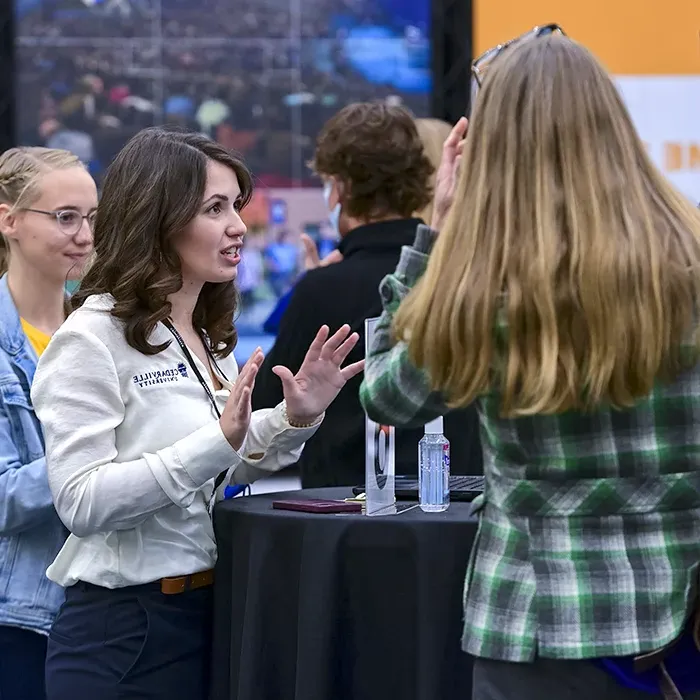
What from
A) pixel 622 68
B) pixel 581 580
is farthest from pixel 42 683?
pixel 622 68

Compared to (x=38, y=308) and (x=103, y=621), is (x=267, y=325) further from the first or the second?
(x=103, y=621)

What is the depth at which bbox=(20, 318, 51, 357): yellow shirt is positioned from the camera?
289cm

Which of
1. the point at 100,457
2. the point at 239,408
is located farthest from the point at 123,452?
the point at 239,408

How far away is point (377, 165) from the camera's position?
3.53m

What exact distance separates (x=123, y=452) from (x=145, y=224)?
44 centimetres

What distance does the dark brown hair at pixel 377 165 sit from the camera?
353cm

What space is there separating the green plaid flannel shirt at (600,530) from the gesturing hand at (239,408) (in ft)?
2.09

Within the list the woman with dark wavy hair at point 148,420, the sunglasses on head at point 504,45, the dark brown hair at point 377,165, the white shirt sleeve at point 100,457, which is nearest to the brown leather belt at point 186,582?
the woman with dark wavy hair at point 148,420

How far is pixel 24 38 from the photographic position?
627 centimetres

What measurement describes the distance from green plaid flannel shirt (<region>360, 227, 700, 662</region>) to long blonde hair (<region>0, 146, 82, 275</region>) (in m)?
1.57

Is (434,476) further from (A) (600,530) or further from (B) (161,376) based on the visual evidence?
(A) (600,530)

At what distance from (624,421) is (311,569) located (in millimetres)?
852

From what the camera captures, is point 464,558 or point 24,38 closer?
point 464,558

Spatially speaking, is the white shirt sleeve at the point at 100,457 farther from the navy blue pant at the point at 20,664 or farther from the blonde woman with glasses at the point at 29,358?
the navy blue pant at the point at 20,664
